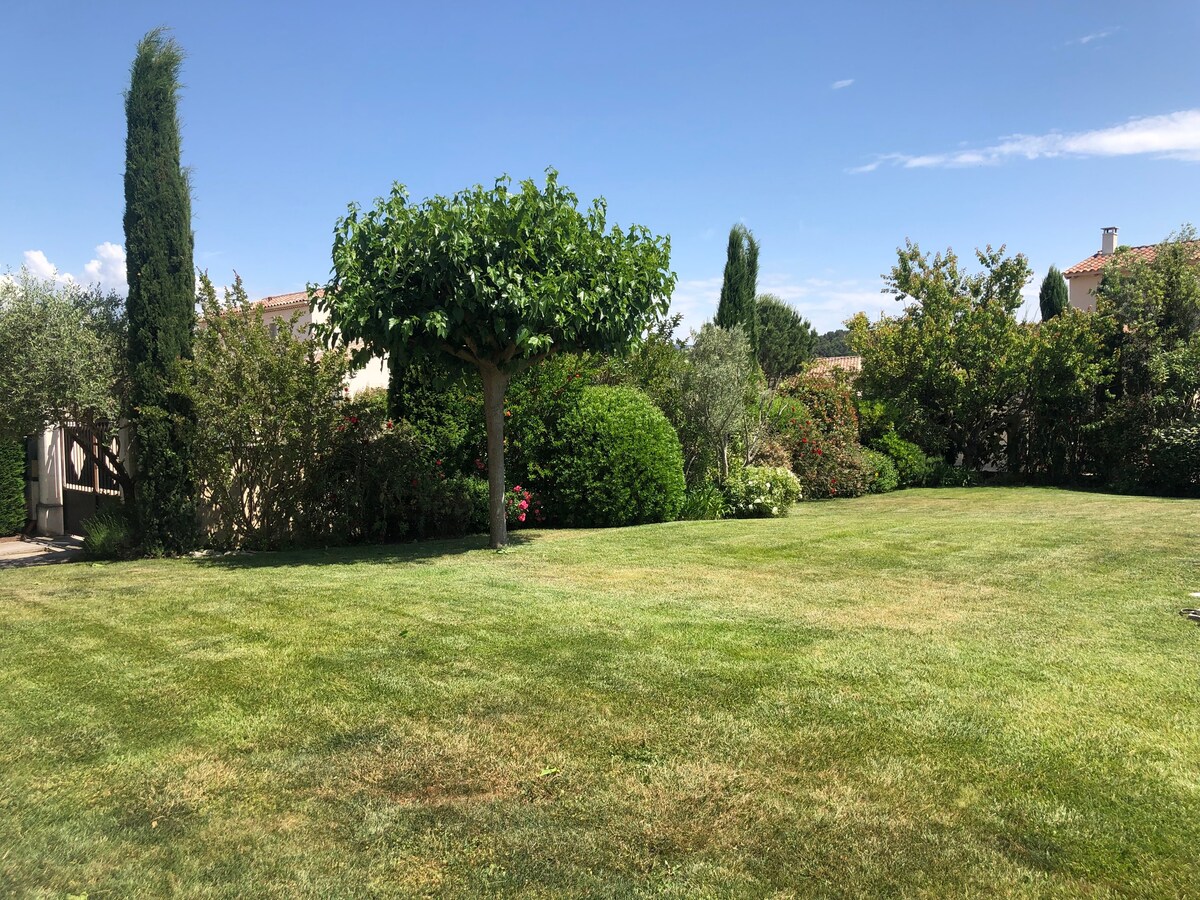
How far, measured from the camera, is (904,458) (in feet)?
68.2

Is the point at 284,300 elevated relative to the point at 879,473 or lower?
elevated

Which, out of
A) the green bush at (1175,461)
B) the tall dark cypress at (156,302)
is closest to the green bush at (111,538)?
the tall dark cypress at (156,302)

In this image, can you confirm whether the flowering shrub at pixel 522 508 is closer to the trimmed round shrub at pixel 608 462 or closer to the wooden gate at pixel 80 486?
the trimmed round shrub at pixel 608 462

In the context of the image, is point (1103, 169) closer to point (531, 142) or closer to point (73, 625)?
point (531, 142)

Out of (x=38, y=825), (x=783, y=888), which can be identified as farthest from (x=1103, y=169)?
(x=38, y=825)

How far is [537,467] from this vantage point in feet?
39.7

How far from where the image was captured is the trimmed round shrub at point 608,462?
39.7ft

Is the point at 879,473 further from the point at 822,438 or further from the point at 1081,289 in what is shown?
the point at 1081,289

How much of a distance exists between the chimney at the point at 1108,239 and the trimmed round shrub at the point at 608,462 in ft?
110

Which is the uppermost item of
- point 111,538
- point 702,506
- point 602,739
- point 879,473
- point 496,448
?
point 496,448

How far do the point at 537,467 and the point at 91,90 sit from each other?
817cm

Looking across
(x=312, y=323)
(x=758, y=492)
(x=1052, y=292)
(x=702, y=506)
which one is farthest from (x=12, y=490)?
(x=1052, y=292)

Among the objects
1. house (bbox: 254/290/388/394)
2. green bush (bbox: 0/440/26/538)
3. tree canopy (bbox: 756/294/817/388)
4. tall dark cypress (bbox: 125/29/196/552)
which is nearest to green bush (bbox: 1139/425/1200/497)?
tree canopy (bbox: 756/294/817/388)

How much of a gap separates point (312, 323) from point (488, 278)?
2.55 meters
